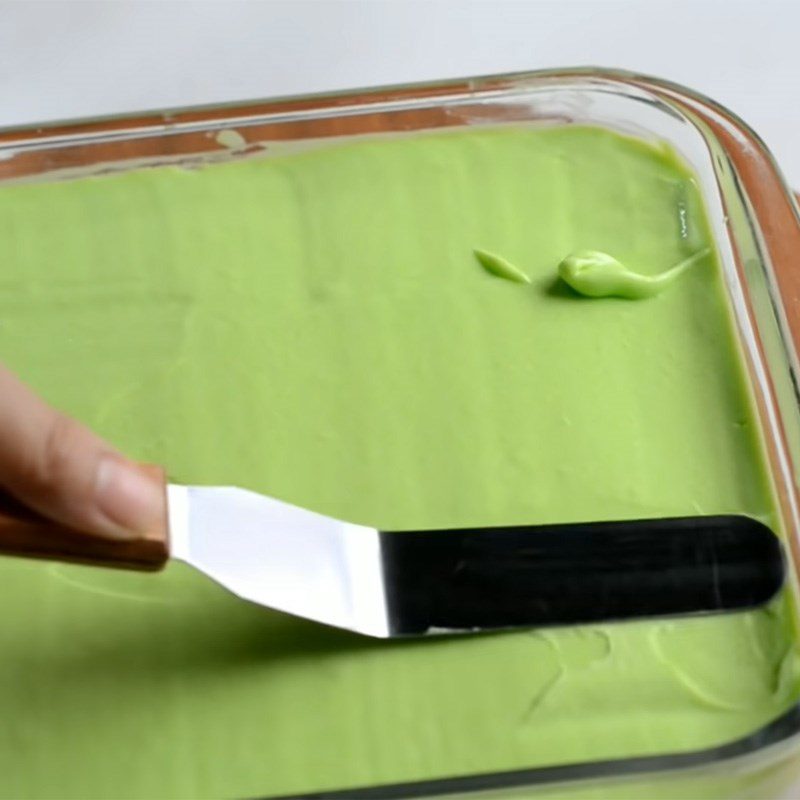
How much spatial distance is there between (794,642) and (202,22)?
798 millimetres

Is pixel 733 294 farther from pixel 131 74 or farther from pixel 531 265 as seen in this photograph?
pixel 131 74

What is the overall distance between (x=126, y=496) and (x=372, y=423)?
0.81ft

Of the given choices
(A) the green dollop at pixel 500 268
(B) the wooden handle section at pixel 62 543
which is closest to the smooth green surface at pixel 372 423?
(A) the green dollop at pixel 500 268

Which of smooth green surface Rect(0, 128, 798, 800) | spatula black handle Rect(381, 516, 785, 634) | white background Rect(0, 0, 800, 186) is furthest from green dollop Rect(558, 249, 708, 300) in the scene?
white background Rect(0, 0, 800, 186)

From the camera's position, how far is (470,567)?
68cm

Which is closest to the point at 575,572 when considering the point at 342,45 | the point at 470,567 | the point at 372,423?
the point at 470,567

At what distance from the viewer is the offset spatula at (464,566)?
0.63m

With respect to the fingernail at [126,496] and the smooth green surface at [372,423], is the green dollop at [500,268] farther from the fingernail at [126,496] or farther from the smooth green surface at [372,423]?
the fingernail at [126,496]

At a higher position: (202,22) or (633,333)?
(202,22)

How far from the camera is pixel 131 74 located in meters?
1.09

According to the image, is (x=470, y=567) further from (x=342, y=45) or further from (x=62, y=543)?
(x=342, y=45)

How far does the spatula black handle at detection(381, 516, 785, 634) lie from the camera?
67 centimetres

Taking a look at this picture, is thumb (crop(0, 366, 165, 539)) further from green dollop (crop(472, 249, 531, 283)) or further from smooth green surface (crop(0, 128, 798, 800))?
green dollop (crop(472, 249, 531, 283))

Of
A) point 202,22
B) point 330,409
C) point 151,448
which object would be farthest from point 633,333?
point 202,22
